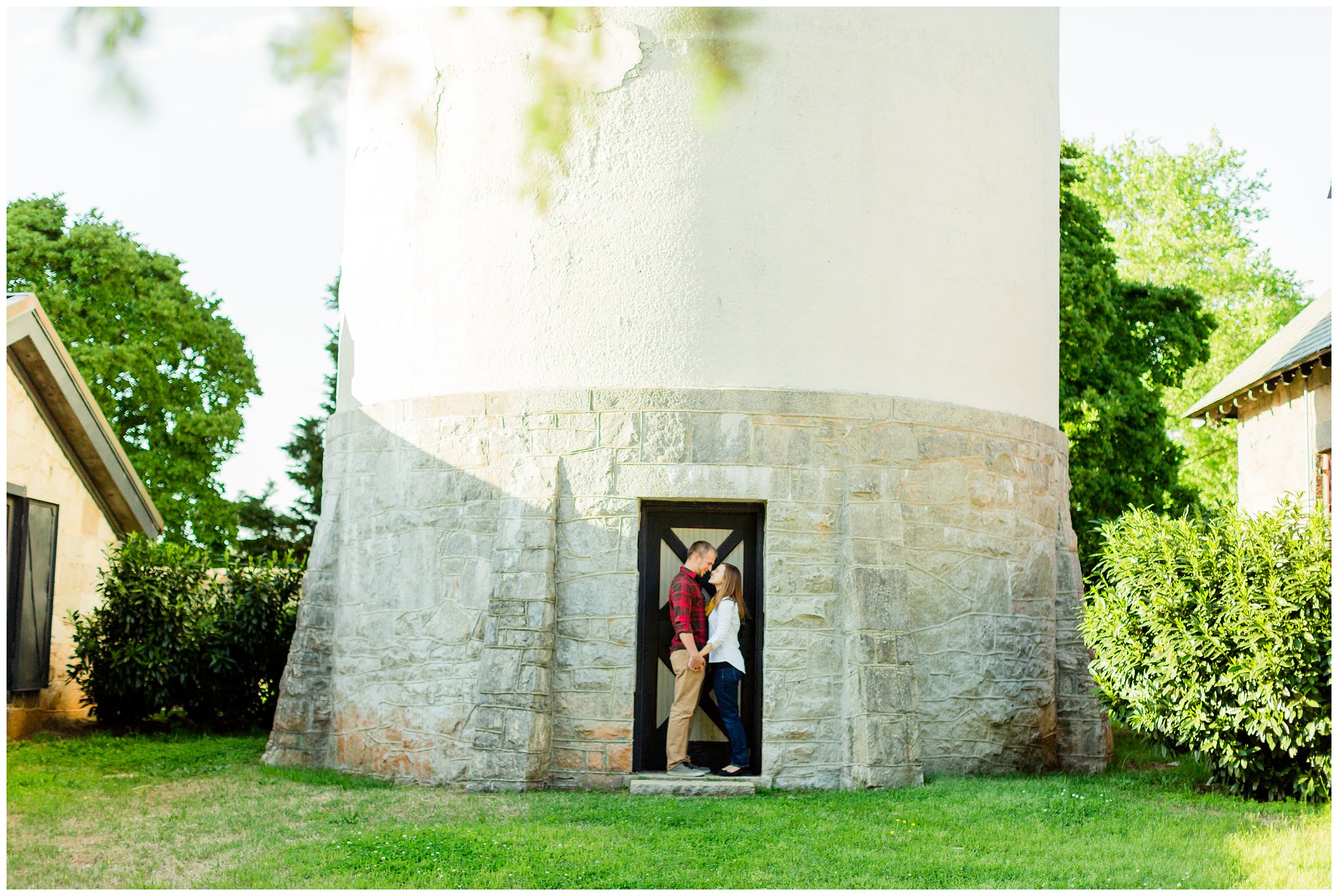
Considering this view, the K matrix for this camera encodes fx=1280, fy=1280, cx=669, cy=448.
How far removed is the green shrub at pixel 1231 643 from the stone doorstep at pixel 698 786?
2.80m

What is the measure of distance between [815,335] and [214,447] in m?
18.4

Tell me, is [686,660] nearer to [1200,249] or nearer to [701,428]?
[701,428]

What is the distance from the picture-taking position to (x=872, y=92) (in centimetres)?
1070

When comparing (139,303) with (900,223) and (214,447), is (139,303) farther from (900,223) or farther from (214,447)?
(900,223)

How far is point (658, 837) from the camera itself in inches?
308

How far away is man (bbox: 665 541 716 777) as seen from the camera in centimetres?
981

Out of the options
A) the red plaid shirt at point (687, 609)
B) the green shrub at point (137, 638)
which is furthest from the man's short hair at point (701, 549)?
the green shrub at point (137, 638)

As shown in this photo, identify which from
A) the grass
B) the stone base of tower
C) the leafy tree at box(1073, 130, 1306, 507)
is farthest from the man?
the leafy tree at box(1073, 130, 1306, 507)

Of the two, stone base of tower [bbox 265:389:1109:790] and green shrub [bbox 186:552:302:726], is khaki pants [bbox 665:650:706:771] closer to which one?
stone base of tower [bbox 265:389:1109:790]

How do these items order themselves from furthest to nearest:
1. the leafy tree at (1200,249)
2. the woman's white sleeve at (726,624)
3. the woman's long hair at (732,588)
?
the leafy tree at (1200,249) → the woman's long hair at (732,588) → the woman's white sleeve at (726,624)

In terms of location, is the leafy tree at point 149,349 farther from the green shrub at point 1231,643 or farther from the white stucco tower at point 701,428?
the green shrub at point 1231,643

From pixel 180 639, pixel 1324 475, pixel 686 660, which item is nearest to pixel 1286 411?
pixel 1324 475

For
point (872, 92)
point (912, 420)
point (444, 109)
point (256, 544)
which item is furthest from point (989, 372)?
point (256, 544)

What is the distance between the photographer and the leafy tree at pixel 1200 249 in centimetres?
2877
